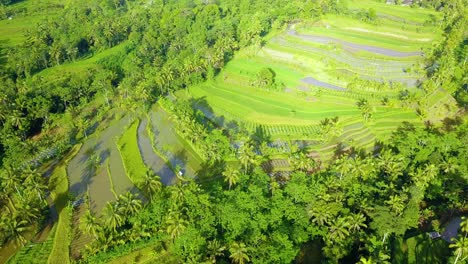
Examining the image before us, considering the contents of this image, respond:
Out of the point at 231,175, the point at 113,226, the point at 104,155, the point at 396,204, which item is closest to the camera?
the point at 113,226

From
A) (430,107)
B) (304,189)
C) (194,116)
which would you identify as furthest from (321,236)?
(430,107)

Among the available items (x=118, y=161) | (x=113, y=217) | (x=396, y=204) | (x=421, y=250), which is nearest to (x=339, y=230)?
(x=396, y=204)

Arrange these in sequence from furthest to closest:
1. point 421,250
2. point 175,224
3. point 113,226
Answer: point 113,226 → point 421,250 → point 175,224

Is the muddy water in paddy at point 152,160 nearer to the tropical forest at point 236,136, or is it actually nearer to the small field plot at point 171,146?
the tropical forest at point 236,136

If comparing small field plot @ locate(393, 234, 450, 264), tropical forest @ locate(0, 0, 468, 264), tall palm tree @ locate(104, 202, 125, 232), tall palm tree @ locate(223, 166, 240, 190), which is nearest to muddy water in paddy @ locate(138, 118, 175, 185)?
tropical forest @ locate(0, 0, 468, 264)

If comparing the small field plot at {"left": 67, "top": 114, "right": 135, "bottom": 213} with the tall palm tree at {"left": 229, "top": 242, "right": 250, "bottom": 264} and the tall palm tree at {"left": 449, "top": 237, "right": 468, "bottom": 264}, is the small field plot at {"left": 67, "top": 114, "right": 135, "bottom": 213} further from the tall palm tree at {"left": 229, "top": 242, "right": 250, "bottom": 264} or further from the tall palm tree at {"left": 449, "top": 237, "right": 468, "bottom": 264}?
the tall palm tree at {"left": 449, "top": 237, "right": 468, "bottom": 264}

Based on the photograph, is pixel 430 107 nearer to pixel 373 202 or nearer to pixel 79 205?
pixel 373 202

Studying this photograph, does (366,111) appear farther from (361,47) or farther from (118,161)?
(118,161)
